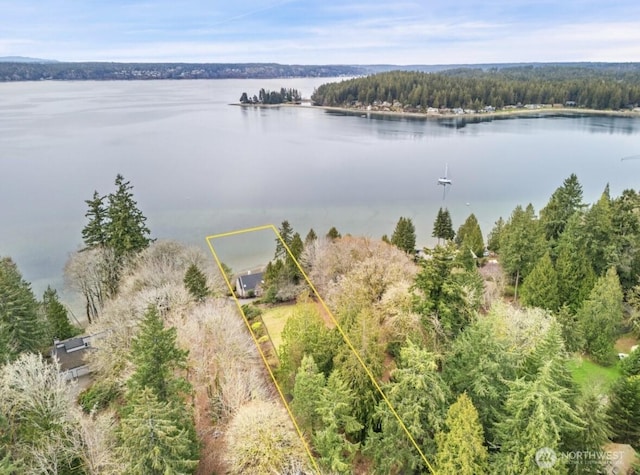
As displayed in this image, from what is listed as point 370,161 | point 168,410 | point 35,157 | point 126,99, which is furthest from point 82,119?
point 168,410

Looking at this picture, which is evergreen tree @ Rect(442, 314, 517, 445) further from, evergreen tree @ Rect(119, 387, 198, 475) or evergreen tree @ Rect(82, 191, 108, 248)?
evergreen tree @ Rect(82, 191, 108, 248)

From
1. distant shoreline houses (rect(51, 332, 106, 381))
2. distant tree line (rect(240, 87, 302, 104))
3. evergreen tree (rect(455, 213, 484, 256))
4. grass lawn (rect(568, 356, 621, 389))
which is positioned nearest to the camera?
grass lawn (rect(568, 356, 621, 389))

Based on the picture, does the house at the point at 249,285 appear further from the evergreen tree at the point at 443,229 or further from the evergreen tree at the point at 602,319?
the evergreen tree at the point at 602,319

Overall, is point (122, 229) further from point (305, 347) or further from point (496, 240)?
point (496, 240)

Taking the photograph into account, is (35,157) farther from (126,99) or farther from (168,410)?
(126,99)

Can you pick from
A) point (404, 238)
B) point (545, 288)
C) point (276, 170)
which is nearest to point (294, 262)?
point (404, 238)

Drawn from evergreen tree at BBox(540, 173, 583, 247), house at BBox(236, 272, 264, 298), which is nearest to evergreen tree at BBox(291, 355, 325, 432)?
house at BBox(236, 272, 264, 298)
